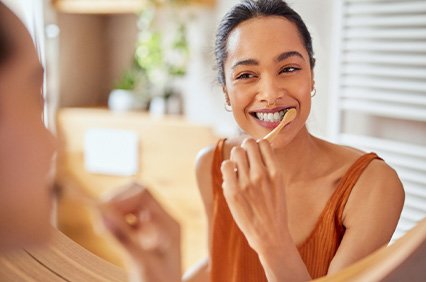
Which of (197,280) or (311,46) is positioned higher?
(311,46)

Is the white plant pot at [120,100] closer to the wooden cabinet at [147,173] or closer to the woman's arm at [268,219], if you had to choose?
the wooden cabinet at [147,173]

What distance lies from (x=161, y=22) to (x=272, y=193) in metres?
0.22

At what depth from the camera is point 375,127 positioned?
332 millimetres

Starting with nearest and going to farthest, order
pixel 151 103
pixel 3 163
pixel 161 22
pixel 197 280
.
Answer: pixel 3 163 → pixel 197 280 → pixel 161 22 → pixel 151 103

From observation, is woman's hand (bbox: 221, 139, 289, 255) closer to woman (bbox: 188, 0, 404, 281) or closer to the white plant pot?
woman (bbox: 188, 0, 404, 281)

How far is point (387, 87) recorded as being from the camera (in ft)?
1.14

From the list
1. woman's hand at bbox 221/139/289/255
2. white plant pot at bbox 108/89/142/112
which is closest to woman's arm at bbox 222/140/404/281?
woman's hand at bbox 221/139/289/255

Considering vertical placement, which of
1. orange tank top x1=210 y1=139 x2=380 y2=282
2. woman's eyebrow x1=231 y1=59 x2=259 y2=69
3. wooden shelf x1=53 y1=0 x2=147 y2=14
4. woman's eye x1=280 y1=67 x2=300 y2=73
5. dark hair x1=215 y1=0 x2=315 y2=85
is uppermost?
wooden shelf x1=53 y1=0 x2=147 y2=14

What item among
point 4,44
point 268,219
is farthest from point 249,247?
point 4,44

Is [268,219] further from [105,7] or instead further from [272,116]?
[105,7]

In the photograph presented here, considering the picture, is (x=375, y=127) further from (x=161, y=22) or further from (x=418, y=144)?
(x=161, y=22)

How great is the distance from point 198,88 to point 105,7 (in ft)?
0.29

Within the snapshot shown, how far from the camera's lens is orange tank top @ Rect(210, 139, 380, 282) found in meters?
0.27

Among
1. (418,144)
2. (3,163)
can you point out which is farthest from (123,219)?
(418,144)
